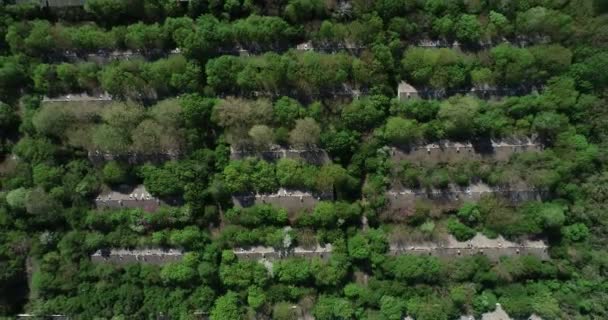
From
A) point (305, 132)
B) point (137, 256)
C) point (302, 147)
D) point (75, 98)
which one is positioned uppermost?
point (75, 98)

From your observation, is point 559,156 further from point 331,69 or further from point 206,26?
point 206,26

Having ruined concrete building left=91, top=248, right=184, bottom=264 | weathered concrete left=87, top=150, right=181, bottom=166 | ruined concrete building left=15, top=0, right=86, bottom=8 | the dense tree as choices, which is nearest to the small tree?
the dense tree

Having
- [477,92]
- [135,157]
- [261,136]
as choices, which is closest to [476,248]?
[477,92]

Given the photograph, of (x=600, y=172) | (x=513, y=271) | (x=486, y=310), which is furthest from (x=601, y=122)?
(x=486, y=310)

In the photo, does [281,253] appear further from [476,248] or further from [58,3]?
[58,3]

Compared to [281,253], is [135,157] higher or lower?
higher

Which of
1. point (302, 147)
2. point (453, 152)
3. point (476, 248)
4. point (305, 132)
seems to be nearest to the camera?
point (305, 132)

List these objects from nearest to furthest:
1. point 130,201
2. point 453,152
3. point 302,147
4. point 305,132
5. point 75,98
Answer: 1. point 305,132
2. point 302,147
3. point 453,152
4. point 130,201
5. point 75,98
